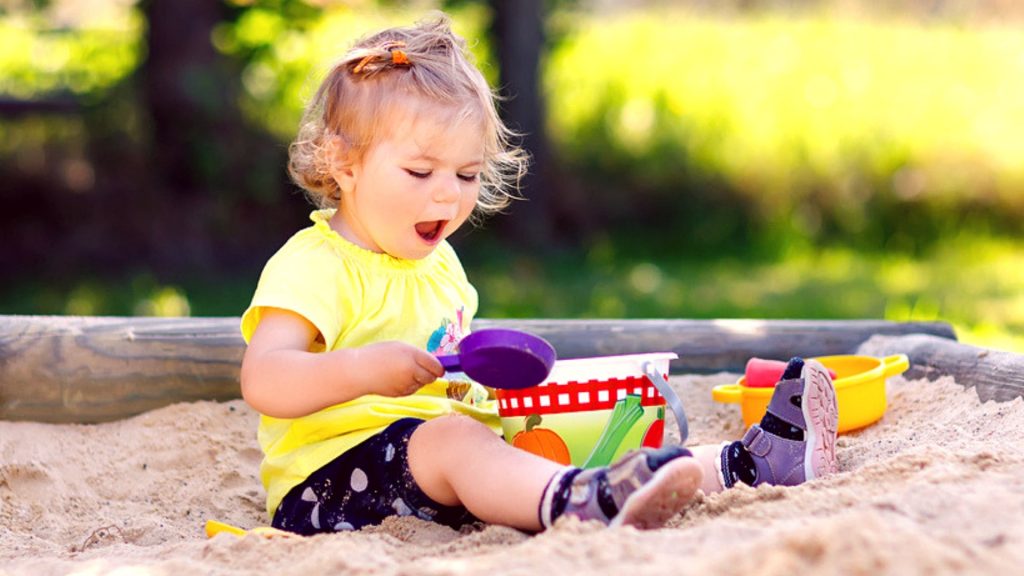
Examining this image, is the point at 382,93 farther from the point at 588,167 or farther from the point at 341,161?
the point at 588,167

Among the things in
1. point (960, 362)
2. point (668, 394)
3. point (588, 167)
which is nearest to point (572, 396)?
point (668, 394)

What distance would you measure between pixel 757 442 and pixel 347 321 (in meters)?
0.70

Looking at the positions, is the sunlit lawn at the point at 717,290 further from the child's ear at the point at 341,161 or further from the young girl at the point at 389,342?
the child's ear at the point at 341,161

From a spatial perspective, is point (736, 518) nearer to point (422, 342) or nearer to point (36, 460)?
point (422, 342)

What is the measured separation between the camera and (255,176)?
18.1 ft

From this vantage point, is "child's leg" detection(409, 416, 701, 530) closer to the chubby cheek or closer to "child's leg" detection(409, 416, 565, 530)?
"child's leg" detection(409, 416, 565, 530)

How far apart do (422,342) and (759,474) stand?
1.95ft

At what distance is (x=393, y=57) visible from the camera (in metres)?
2.08

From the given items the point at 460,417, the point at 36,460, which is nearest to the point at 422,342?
the point at 460,417

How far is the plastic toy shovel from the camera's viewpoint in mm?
1771

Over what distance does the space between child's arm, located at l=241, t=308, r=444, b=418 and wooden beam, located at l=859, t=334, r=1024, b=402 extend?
1238 mm

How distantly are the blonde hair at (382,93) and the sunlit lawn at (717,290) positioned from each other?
2.28m

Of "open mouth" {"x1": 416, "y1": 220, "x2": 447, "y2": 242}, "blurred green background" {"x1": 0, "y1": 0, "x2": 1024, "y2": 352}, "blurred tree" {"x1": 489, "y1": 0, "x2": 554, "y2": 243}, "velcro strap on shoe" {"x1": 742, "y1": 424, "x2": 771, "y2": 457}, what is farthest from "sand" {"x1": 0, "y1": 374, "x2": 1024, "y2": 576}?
"blurred tree" {"x1": 489, "y1": 0, "x2": 554, "y2": 243}

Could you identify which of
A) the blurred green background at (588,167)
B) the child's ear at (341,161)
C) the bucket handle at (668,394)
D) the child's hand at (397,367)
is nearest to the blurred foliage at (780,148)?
the blurred green background at (588,167)
